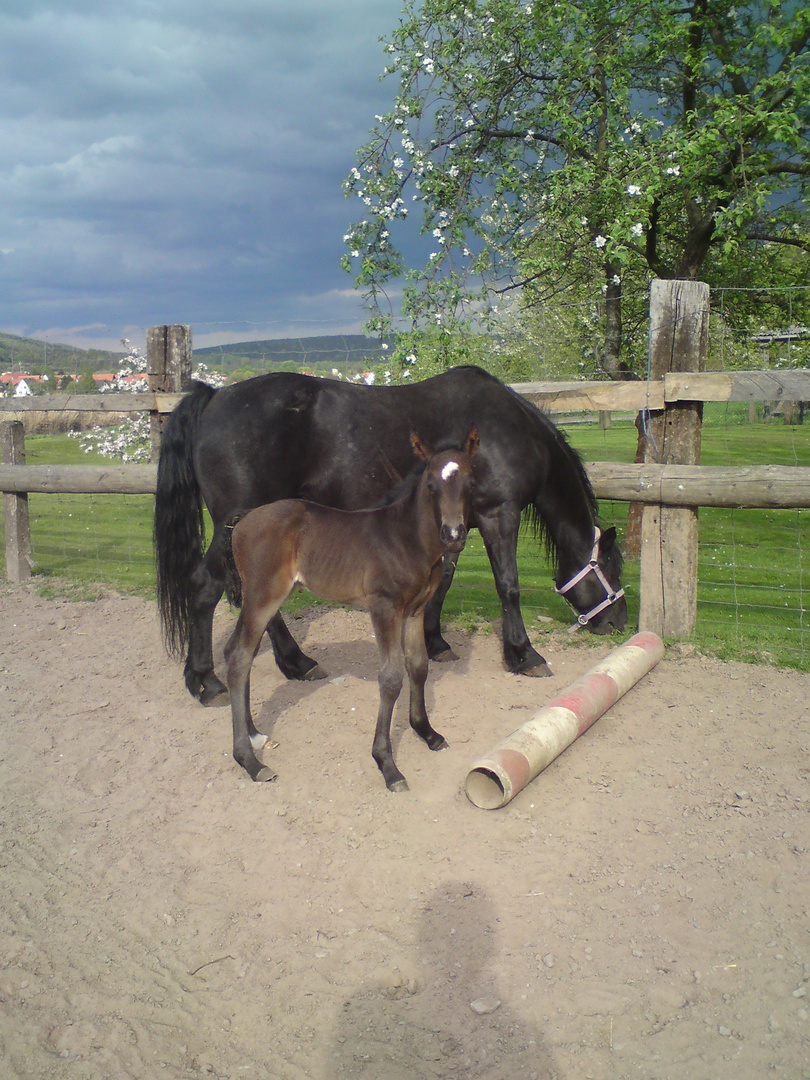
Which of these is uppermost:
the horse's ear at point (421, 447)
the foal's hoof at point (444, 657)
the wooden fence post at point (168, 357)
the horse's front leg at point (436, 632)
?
the wooden fence post at point (168, 357)

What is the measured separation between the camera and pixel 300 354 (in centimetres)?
823

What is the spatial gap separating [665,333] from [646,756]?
3.37 meters

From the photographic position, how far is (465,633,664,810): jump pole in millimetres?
3404

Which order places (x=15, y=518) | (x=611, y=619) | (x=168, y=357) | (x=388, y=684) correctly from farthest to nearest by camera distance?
(x=15, y=518) → (x=168, y=357) → (x=611, y=619) → (x=388, y=684)

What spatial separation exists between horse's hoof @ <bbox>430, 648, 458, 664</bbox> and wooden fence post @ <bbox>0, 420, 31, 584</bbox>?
17.3 feet

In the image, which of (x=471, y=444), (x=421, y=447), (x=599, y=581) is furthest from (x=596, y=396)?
(x=421, y=447)

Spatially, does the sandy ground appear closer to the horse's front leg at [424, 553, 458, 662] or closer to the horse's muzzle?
the horse's front leg at [424, 553, 458, 662]

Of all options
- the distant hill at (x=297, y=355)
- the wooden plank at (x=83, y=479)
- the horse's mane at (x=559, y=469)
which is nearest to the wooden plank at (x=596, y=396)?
the horse's mane at (x=559, y=469)

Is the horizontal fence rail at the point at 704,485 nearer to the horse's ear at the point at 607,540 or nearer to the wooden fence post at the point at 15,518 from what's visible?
the horse's ear at the point at 607,540

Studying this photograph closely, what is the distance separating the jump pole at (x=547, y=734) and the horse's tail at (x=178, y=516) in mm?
2596

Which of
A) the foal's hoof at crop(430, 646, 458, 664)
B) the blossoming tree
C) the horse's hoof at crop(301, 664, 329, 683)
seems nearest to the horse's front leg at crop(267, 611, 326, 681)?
the horse's hoof at crop(301, 664, 329, 683)

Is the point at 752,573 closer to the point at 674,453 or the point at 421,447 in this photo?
the point at 674,453

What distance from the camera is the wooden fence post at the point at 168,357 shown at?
7.29 metres

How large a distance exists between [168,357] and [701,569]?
686 cm
